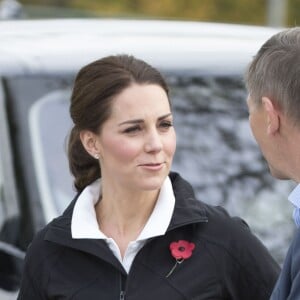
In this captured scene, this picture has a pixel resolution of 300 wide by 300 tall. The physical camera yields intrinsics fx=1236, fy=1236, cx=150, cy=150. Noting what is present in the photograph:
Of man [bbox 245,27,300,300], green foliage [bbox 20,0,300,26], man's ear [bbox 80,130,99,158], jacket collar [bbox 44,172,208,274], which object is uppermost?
man [bbox 245,27,300,300]

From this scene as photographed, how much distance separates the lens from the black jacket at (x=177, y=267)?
3602 millimetres

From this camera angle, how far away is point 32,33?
554cm

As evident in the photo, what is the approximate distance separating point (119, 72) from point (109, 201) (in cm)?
41

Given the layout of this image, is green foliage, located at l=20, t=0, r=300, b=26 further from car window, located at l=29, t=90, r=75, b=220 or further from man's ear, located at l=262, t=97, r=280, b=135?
man's ear, located at l=262, t=97, r=280, b=135

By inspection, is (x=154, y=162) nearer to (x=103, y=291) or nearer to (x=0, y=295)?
(x=103, y=291)

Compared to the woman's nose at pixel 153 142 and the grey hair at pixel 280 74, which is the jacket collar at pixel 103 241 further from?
the grey hair at pixel 280 74

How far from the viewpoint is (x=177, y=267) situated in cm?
364

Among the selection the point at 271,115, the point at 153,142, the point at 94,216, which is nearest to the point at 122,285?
the point at 94,216

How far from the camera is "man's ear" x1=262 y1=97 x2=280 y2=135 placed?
3.07 m

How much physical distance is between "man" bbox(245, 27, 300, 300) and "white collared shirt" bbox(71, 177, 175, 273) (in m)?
0.58

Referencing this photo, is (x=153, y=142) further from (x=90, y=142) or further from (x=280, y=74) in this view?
(x=280, y=74)

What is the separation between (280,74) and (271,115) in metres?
0.11

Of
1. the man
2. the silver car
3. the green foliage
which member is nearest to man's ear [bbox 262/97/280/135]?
the man

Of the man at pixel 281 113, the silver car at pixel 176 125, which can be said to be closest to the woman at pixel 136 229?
the man at pixel 281 113
